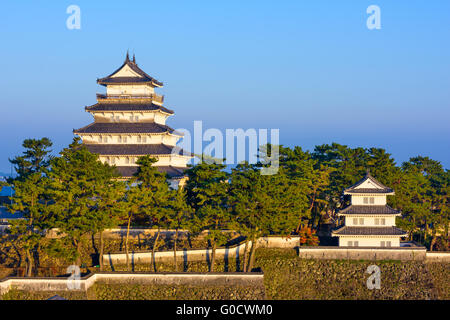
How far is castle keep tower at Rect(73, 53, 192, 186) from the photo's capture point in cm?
5541

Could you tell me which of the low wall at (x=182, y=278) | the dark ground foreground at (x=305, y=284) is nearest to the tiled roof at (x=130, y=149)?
the dark ground foreground at (x=305, y=284)

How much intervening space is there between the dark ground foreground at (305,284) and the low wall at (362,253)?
56cm

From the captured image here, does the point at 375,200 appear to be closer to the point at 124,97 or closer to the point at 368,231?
the point at 368,231

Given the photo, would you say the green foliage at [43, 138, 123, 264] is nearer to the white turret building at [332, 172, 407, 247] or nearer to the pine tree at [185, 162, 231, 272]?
the pine tree at [185, 162, 231, 272]

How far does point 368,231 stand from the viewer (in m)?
43.5

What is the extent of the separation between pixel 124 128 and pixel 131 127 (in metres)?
0.81

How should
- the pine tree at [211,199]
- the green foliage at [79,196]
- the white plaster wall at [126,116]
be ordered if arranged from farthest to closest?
the white plaster wall at [126,116] < the pine tree at [211,199] < the green foliage at [79,196]

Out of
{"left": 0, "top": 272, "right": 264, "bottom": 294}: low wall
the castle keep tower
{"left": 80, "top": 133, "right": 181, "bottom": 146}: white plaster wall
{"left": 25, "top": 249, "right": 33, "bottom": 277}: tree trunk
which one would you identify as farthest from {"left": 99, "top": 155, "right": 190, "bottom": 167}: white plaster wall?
{"left": 0, "top": 272, "right": 264, "bottom": 294}: low wall

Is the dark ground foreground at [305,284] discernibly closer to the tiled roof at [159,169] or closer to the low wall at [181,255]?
the low wall at [181,255]

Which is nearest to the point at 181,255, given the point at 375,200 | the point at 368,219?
the point at 368,219

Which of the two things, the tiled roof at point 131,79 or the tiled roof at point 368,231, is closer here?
the tiled roof at point 368,231

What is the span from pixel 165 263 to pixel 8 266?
12.8 meters

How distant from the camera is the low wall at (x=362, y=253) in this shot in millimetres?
42688

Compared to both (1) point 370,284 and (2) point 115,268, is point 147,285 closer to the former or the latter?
(2) point 115,268
